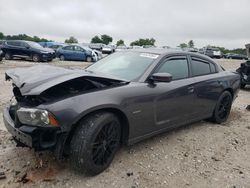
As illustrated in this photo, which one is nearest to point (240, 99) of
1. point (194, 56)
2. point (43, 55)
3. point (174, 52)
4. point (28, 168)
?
point (194, 56)

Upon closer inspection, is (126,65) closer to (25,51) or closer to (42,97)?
(42,97)

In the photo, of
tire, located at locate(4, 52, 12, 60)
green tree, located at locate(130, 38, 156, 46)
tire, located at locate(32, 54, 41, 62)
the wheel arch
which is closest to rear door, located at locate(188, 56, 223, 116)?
the wheel arch

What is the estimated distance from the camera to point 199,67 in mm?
5184

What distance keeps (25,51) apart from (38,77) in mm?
18195

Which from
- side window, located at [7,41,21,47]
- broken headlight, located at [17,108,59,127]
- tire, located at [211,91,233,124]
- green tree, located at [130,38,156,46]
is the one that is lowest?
tire, located at [211,91,233,124]

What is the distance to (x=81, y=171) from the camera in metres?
3.26

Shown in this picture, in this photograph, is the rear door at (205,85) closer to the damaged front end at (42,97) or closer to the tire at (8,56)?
the damaged front end at (42,97)

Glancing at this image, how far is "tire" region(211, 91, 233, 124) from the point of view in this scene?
5.57 m

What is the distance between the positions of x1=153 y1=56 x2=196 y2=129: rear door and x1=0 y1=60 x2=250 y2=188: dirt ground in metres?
0.41

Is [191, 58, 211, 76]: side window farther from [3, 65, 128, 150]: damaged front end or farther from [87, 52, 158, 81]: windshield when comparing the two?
[3, 65, 128, 150]: damaged front end

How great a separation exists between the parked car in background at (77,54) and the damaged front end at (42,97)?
760 inches

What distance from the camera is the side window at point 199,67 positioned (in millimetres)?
5002

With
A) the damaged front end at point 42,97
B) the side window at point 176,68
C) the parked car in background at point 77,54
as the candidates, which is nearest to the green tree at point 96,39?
→ the parked car in background at point 77,54

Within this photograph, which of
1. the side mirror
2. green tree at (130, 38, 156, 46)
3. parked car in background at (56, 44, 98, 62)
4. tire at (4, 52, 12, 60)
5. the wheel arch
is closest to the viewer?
the wheel arch
